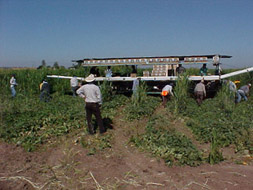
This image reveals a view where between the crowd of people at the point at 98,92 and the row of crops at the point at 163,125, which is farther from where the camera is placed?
the crowd of people at the point at 98,92

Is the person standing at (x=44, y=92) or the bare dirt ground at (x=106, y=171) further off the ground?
the person standing at (x=44, y=92)

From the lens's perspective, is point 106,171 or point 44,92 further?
point 44,92

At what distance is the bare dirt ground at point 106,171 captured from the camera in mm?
4418

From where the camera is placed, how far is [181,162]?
211 inches

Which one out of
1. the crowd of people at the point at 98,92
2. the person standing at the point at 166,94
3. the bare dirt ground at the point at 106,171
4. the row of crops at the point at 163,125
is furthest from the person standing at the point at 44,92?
the bare dirt ground at the point at 106,171

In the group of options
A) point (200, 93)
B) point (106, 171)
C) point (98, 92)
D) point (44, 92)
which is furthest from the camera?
point (44, 92)

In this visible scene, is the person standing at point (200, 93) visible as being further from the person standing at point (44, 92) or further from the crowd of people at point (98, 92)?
the person standing at point (44, 92)

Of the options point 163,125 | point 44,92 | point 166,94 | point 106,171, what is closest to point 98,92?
point 163,125

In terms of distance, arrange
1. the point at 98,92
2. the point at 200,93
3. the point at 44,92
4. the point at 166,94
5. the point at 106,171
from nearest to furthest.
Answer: the point at 106,171 < the point at 98,92 < the point at 200,93 < the point at 166,94 < the point at 44,92

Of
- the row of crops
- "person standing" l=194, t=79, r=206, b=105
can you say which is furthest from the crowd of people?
the row of crops

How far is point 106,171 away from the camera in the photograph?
500 centimetres

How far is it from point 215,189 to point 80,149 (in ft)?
11.3

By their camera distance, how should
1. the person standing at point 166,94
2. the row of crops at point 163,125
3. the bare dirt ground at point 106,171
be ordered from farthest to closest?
the person standing at point 166,94, the row of crops at point 163,125, the bare dirt ground at point 106,171

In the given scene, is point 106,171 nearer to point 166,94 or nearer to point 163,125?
point 163,125
